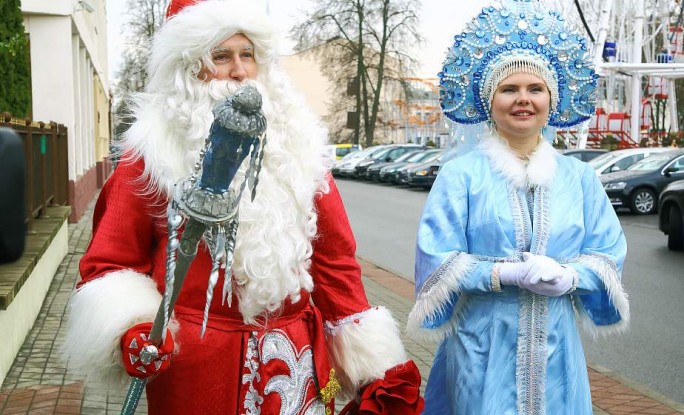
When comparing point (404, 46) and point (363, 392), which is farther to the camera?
point (404, 46)

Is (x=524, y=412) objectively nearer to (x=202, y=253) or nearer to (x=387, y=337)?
(x=387, y=337)

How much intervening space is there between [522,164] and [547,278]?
521 millimetres

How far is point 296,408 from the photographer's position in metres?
2.89

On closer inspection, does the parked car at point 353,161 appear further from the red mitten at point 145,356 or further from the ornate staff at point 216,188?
the ornate staff at point 216,188

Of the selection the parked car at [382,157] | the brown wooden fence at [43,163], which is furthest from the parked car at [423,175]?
the brown wooden fence at [43,163]

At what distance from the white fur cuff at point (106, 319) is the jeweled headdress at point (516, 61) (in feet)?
4.79

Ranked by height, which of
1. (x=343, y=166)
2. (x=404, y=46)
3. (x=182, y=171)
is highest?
(x=404, y=46)

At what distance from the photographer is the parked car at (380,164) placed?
38.3 metres

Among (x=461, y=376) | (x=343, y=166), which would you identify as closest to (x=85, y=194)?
(x=461, y=376)

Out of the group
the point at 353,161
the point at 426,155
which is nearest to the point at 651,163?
the point at 426,155

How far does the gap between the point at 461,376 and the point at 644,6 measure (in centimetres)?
4398

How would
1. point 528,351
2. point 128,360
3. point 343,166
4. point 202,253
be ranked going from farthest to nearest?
point 343,166
point 528,351
point 202,253
point 128,360

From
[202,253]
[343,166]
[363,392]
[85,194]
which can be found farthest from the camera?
[343,166]

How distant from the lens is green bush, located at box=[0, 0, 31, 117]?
368 inches
